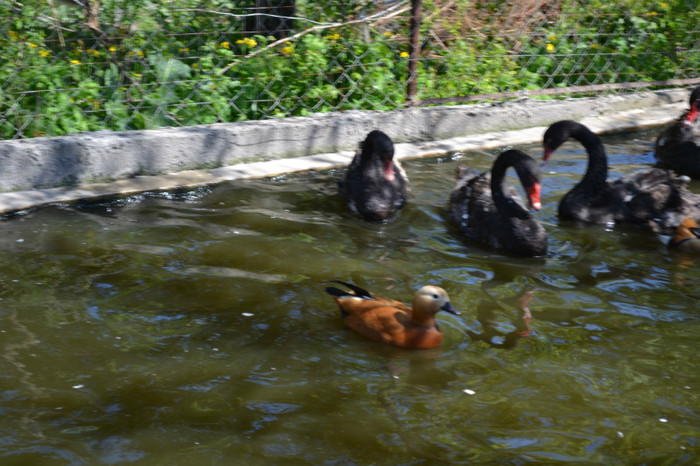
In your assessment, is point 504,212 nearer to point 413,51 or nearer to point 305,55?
point 413,51

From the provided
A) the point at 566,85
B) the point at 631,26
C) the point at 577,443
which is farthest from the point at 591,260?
the point at 631,26

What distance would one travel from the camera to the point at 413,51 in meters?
9.14

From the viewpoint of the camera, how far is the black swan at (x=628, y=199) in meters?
6.94

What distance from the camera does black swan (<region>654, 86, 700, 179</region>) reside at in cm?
837

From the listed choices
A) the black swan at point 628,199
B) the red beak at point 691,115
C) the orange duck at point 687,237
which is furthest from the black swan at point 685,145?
the orange duck at point 687,237

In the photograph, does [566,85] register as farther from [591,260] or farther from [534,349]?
[534,349]

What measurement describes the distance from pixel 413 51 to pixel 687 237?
154 inches

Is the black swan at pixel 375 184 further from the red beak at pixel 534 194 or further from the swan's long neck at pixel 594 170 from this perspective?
the swan's long neck at pixel 594 170

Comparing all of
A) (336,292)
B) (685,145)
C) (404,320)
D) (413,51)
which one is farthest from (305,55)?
(404,320)

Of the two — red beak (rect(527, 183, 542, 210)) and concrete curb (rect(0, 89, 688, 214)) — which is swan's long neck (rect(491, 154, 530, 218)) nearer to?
red beak (rect(527, 183, 542, 210))

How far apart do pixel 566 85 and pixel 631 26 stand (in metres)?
1.66

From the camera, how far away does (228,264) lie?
233 inches

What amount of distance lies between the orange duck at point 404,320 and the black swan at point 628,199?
2.72m

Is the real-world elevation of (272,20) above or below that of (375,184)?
above
